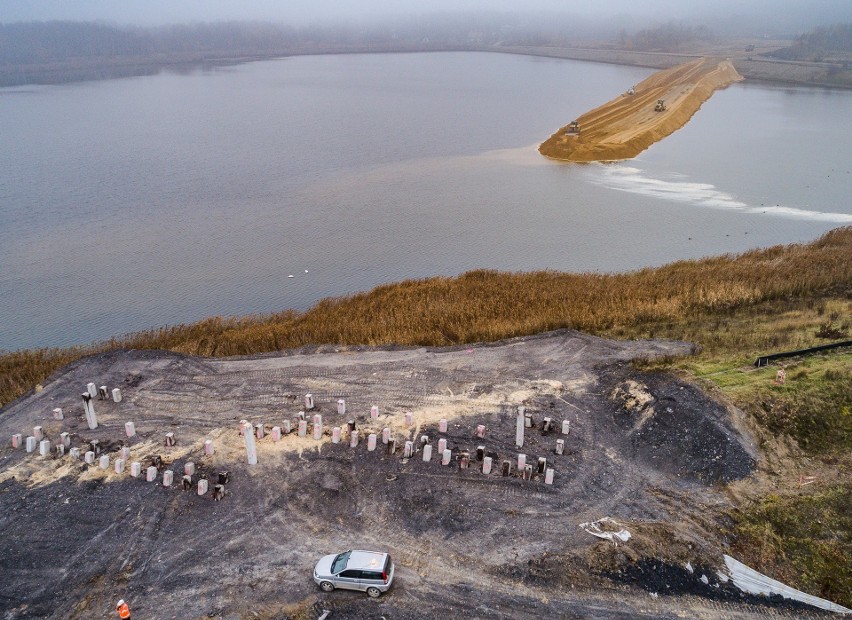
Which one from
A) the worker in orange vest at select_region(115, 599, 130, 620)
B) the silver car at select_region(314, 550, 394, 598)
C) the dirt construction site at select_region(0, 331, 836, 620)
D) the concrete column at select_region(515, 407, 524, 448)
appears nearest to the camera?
the worker in orange vest at select_region(115, 599, 130, 620)

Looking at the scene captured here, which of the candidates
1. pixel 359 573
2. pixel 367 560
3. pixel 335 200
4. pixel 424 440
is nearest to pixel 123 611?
pixel 359 573

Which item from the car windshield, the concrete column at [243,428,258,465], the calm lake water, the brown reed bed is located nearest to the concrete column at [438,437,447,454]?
Result: the car windshield

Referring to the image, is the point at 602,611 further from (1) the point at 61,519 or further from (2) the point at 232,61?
(2) the point at 232,61

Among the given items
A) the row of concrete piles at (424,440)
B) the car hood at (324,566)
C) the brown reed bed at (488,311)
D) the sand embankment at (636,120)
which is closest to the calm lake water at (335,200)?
the sand embankment at (636,120)

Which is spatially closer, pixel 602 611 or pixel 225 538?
pixel 602 611

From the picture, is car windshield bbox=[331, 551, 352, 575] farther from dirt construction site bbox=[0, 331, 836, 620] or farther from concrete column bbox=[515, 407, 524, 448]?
concrete column bbox=[515, 407, 524, 448]

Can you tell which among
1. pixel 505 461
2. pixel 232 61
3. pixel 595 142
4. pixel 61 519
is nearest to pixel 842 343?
pixel 505 461
